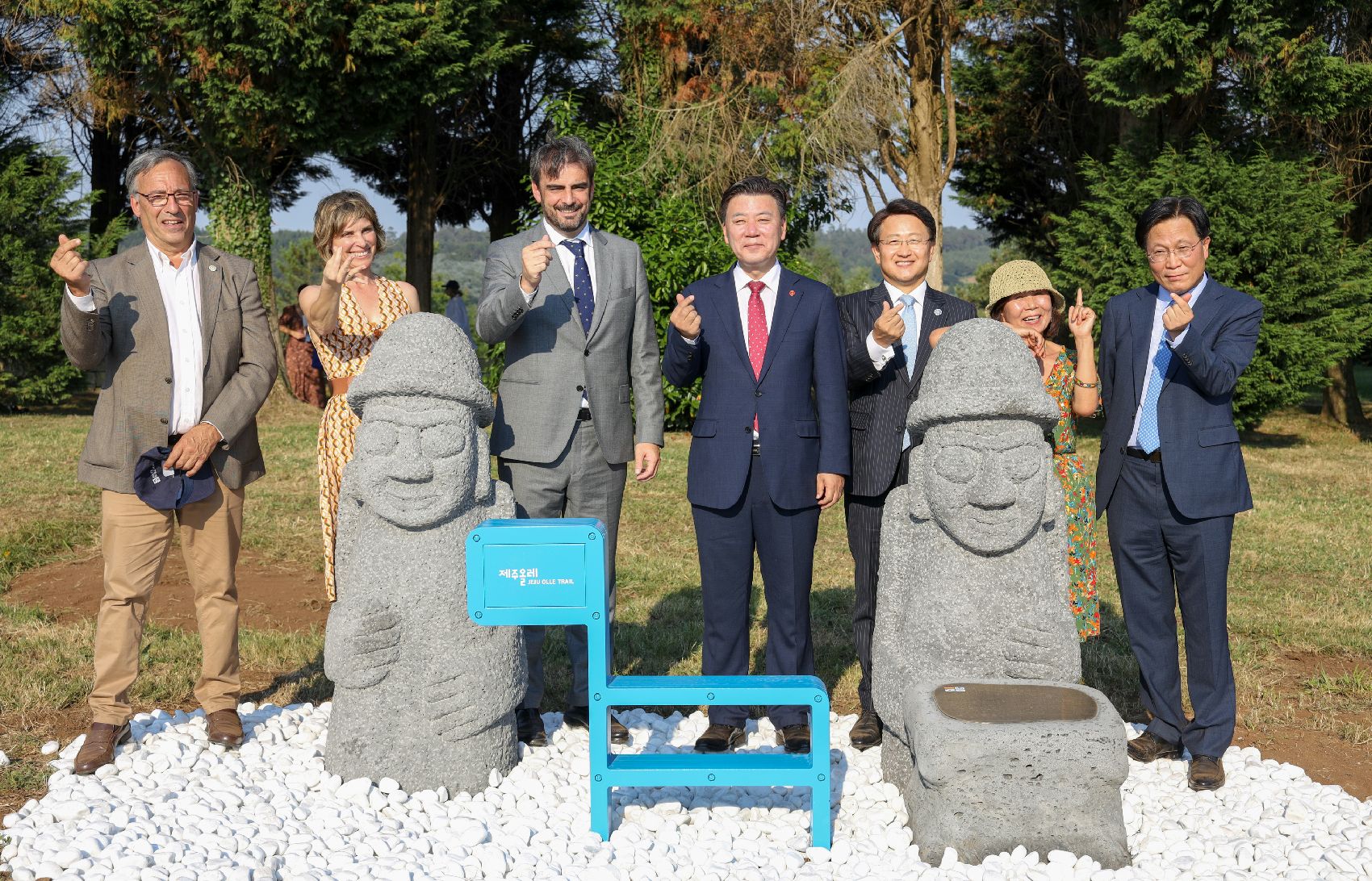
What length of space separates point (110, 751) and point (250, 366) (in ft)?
5.04

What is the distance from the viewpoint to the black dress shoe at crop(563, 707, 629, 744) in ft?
14.8

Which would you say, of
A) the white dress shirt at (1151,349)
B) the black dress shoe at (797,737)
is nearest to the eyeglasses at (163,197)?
the black dress shoe at (797,737)

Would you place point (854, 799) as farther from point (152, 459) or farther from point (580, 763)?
point (152, 459)

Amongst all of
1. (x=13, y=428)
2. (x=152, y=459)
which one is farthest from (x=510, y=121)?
(x=152, y=459)

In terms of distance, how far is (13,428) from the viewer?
43.6 feet

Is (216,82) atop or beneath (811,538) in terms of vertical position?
atop

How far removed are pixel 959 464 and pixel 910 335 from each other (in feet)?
2.87

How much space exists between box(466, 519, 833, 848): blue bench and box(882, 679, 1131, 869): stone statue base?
1.14 feet

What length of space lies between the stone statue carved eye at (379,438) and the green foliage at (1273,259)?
11.0m

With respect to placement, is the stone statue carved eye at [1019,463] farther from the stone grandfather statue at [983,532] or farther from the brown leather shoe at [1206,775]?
the brown leather shoe at [1206,775]

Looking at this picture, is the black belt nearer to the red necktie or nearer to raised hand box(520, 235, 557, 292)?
the red necktie

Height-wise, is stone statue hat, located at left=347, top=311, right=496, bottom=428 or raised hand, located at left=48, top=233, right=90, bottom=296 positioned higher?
raised hand, located at left=48, top=233, right=90, bottom=296

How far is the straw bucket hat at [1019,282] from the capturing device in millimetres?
4379

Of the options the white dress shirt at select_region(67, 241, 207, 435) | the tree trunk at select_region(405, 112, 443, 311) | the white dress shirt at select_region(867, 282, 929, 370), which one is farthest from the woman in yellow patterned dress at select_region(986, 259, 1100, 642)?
the tree trunk at select_region(405, 112, 443, 311)
